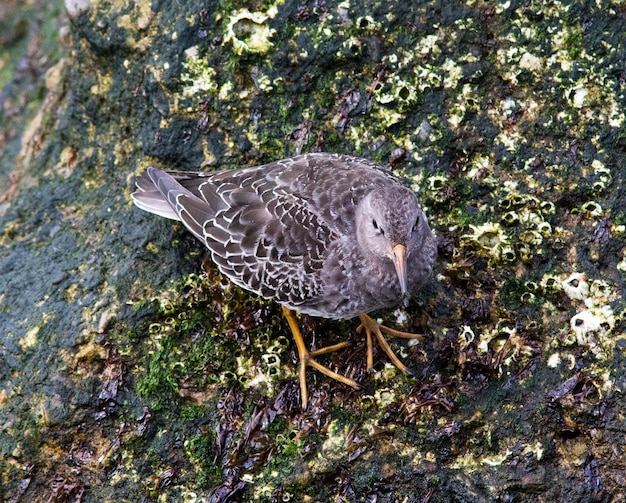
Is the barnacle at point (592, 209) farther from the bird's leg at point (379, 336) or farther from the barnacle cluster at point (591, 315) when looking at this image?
the bird's leg at point (379, 336)

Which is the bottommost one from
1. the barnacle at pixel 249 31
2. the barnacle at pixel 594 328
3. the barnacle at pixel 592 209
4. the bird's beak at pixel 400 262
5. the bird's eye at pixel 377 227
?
the barnacle at pixel 594 328

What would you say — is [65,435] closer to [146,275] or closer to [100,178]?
[146,275]

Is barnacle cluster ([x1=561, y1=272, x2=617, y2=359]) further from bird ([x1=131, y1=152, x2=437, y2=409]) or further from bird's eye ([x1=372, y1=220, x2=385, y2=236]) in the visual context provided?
bird's eye ([x1=372, y1=220, x2=385, y2=236])

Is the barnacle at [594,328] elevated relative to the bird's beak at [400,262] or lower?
lower

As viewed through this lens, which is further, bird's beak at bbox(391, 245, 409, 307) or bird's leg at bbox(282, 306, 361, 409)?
bird's leg at bbox(282, 306, 361, 409)

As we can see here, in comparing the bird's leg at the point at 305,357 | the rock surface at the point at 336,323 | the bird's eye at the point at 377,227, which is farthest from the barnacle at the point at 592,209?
the bird's leg at the point at 305,357

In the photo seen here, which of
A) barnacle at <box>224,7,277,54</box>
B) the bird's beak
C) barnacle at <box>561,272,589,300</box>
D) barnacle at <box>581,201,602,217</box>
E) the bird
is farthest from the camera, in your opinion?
barnacle at <box>224,7,277,54</box>

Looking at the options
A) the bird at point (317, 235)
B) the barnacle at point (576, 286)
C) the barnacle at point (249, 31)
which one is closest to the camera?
the bird at point (317, 235)

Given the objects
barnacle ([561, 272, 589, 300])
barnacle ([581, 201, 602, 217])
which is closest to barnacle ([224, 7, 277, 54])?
barnacle ([581, 201, 602, 217])

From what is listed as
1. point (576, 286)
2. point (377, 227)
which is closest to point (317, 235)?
point (377, 227)
